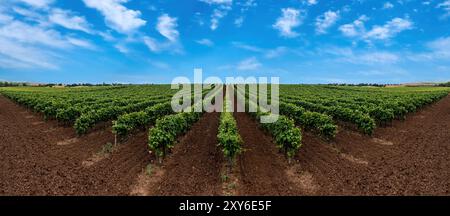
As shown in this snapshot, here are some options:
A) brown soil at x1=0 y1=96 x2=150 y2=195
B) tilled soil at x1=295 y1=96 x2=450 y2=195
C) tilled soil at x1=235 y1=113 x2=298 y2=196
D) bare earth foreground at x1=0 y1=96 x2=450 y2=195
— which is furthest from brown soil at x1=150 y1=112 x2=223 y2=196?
tilled soil at x1=295 y1=96 x2=450 y2=195

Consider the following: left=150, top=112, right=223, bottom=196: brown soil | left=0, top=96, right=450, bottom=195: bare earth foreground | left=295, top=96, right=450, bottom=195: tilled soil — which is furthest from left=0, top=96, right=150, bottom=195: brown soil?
left=295, top=96, right=450, bottom=195: tilled soil

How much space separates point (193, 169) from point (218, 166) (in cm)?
131

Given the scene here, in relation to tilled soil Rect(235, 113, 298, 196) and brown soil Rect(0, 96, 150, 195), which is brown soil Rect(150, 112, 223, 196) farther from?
brown soil Rect(0, 96, 150, 195)

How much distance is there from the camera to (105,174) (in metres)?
16.3

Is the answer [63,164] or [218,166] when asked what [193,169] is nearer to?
[218,166]

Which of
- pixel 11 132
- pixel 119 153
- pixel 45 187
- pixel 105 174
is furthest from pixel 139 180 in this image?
pixel 11 132

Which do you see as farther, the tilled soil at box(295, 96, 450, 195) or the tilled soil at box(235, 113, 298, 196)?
the tilled soil at box(295, 96, 450, 195)

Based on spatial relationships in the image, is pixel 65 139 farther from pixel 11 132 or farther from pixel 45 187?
pixel 45 187

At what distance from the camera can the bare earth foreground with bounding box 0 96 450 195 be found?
1455 centimetres

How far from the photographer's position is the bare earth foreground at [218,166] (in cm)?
1455

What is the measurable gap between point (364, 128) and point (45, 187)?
70.3ft

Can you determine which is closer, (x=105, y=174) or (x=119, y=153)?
(x=105, y=174)

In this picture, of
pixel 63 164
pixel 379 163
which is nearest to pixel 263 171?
pixel 379 163

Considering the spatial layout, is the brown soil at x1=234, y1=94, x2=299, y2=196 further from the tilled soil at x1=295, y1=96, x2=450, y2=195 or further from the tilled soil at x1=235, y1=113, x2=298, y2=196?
the tilled soil at x1=295, y1=96, x2=450, y2=195
